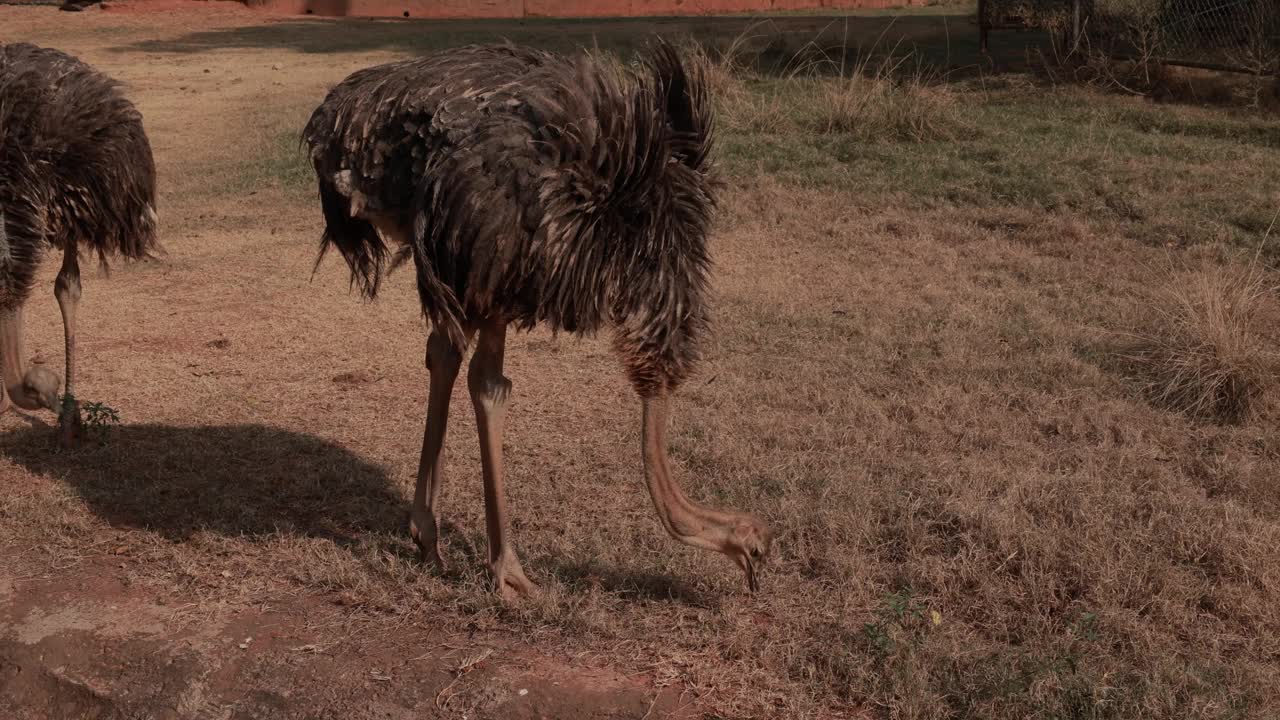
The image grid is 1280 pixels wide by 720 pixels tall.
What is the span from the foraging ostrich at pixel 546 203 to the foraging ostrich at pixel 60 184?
164 centimetres

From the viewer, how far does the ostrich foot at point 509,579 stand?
4055 mm

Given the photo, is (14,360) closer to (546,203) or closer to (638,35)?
(546,203)

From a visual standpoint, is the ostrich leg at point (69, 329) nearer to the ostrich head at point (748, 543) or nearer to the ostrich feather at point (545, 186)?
the ostrich feather at point (545, 186)

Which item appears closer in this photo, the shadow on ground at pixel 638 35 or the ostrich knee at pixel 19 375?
the ostrich knee at pixel 19 375

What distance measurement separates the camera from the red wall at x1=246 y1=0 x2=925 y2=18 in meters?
21.5

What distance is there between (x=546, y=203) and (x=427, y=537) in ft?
4.34

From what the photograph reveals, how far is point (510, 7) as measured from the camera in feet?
70.8

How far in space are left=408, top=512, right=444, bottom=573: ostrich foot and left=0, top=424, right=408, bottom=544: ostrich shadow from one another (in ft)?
1.23

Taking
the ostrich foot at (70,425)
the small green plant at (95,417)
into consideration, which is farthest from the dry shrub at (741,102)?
the ostrich foot at (70,425)

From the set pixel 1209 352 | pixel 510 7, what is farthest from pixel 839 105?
pixel 510 7

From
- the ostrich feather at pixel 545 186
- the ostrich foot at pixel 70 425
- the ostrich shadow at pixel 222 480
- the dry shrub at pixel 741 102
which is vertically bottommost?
the ostrich shadow at pixel 222 480

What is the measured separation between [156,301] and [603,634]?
438cm

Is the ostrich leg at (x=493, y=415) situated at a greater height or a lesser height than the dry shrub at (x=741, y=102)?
lesser

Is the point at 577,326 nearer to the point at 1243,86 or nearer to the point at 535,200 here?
the point at 535,200
